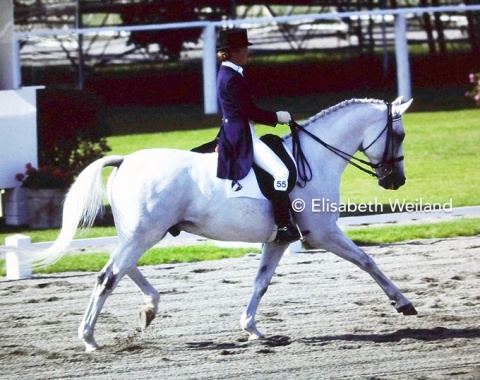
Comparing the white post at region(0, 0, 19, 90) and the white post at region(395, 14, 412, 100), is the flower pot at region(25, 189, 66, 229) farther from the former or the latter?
the white post at region(395, 14, 412, 100)

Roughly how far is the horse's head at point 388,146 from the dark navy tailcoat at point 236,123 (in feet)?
2.74

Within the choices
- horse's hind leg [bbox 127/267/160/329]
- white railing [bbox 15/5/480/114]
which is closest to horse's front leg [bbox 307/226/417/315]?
horse's hind leg [bbox 127/267/160/329]

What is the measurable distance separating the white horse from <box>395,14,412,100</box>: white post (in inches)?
495

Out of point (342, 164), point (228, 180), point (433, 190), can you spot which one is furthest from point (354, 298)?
point (433, 190)

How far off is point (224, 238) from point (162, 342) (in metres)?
0.81

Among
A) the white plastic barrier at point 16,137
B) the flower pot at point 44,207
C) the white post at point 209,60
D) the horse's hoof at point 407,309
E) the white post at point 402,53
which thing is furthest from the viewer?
the white post at point 402,53

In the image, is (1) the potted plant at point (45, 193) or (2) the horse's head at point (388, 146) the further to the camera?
(1) the potted plant at point (45, 193)

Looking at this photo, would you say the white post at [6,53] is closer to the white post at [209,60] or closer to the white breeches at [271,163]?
the white breeches at [271,163]

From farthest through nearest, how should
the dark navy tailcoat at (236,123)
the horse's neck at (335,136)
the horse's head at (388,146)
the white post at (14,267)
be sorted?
the white post at (14,267)
the horse's head at (388,146)
the horse's neck at (335,136)
the dark navy tailcoat at (236,123)

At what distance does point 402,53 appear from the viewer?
20.1 metres

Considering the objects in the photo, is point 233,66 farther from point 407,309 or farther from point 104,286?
point 407,309

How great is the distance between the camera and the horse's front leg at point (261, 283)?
7.28 m

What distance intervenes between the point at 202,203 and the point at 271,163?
0.53 m

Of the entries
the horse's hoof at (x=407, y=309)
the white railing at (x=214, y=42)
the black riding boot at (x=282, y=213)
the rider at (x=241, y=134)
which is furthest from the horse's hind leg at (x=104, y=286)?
the white railing at (x=214, y=42)
